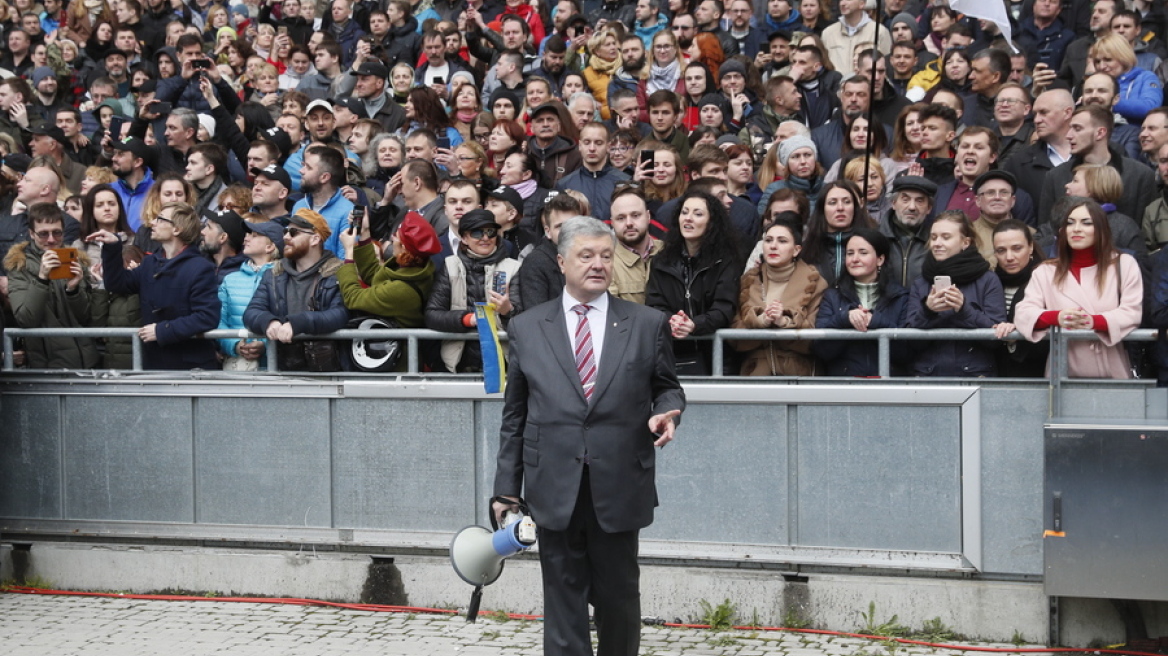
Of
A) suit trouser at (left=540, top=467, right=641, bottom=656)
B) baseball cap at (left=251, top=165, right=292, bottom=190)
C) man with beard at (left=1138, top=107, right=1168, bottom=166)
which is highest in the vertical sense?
man with beard at (left=1138, top=107, right=1168, bottom=166)

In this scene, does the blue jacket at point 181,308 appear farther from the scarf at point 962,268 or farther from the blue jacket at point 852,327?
the scarf at point 962,268

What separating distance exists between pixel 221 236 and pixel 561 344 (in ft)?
15.0

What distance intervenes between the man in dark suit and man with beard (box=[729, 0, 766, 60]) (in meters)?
9.34

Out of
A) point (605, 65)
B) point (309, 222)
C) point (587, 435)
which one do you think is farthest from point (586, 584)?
point (605, 65)

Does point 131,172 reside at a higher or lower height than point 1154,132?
higher

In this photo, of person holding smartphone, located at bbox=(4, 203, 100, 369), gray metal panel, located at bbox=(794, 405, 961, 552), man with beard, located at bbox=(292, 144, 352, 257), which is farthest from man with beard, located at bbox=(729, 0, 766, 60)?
gray metal panel, located at bbox=(794, 405, 961, 552)

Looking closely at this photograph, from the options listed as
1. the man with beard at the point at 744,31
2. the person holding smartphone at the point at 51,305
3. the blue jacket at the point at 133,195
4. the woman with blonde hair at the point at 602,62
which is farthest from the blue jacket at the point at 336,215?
the man with beard at the point at 744,31

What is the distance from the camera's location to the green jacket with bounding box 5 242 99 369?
9969mm

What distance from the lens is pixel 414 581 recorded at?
→ 28.8 ft

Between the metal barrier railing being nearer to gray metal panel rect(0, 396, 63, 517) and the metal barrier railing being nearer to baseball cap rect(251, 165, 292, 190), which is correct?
gray metal panel rect(0, 396, 63, 517)

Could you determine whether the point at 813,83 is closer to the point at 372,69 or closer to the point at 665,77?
the point at 665,77

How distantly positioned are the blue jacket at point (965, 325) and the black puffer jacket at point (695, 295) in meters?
1.05

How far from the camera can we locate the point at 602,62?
1480 cm

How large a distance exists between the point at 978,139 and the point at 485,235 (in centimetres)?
329
